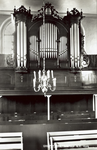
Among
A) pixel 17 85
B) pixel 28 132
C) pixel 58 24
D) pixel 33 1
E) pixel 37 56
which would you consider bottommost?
pixel 28 132

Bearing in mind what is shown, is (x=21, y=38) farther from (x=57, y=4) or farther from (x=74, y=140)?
(x=74, y=140)

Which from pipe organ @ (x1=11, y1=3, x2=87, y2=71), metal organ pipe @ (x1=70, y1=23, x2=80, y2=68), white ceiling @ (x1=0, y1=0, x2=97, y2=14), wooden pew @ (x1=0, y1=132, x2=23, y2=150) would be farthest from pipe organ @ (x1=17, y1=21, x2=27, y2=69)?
wooden pew @ (x1=0, y1=132, x2=23, y2=150)

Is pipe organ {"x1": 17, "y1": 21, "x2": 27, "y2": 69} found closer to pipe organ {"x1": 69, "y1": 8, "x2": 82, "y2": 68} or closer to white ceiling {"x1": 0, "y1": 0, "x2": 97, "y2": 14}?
white ceiling {"x1": 0, "y1": 0, "x2": 97, "y2": 14}

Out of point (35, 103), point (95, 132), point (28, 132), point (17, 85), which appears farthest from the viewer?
point (35, 103)

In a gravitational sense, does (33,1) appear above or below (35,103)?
above

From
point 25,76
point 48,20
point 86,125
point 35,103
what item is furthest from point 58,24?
point 86,125

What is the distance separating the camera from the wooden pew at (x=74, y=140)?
Result: 217 inches

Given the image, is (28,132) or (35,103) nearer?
(28,132)

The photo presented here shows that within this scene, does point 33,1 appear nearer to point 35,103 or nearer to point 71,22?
point 71,22

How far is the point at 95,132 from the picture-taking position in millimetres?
6383

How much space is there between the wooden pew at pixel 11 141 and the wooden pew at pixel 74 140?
771 millimetres

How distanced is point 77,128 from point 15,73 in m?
5.72

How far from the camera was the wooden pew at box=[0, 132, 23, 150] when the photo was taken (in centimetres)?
532

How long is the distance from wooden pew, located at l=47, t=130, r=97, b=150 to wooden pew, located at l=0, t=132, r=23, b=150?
77 centimetres
